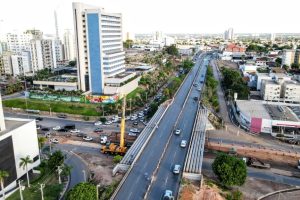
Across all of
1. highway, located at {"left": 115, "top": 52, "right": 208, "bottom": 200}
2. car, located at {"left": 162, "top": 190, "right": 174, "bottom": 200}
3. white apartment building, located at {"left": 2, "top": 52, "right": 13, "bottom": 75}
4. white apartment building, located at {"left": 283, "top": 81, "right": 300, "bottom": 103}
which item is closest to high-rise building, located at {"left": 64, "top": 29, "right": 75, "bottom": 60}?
white apartment building, located at {"left": 2, "top": 52, "right": 13, "bottom": 75}

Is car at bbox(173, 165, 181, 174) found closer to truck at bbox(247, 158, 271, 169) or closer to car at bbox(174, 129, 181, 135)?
car at bbox(174, 129, 181, 135)

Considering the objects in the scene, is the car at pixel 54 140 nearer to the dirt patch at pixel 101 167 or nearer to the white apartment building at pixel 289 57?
the dirt patch at pixel 101 167

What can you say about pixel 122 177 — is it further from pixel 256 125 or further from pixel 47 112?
pixel 47 112

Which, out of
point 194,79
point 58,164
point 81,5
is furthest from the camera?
point 194,79

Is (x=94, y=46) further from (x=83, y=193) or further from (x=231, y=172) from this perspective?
(x=83, y=193)

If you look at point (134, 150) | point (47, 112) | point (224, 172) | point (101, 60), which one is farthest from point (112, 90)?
point (224, 172)

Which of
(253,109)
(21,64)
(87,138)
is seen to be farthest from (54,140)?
(21,64)

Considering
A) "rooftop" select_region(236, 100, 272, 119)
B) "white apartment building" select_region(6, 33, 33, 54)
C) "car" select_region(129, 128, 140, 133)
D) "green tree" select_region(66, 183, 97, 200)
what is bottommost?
"car" select_region(129, 128, 140, 133)
